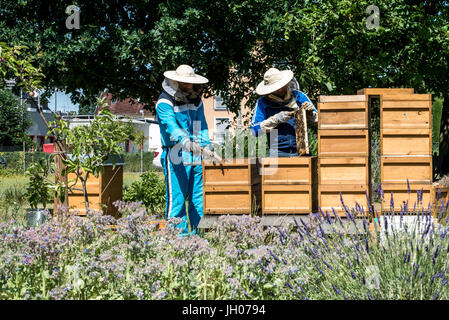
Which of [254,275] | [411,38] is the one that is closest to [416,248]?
[254,275]

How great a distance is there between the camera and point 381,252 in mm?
3262

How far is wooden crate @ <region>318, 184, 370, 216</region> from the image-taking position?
17.0 feet

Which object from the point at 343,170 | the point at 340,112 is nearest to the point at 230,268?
the point at 343,170

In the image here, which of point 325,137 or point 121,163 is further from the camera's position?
point 121,163

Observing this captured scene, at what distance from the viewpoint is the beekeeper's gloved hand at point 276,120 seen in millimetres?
5461

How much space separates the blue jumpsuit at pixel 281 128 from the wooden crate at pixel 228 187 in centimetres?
42

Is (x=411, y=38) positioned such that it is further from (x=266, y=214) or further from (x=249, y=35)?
(x=266, y=214)

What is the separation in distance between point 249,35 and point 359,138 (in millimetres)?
6777

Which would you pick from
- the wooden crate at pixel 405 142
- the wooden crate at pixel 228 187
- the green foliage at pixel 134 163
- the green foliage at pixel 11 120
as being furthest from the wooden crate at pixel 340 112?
the green foliage at pixel 11 120

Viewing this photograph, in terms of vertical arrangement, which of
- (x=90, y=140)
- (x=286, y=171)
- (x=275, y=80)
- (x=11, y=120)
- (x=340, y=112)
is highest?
(x=11, y=120)

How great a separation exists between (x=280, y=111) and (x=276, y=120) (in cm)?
26

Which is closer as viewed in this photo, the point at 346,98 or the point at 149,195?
the point at 346,98

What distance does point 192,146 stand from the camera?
5.50m

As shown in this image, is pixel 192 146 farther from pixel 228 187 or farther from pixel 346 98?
pixel 346 98
